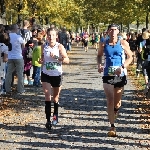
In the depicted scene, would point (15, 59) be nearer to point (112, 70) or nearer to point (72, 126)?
point (72, 126)

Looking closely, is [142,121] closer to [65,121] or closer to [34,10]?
[65,121]

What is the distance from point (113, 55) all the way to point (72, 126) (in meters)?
1.77

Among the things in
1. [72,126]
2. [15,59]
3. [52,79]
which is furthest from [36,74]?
[52,79]

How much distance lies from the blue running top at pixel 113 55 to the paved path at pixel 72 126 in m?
1.19

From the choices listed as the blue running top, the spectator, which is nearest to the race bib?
the blue running top

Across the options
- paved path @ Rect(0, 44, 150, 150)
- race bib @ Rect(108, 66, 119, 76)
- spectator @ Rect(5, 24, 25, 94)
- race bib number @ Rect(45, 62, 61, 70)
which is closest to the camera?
paved path @ Rect(0, 44, 150, 150)

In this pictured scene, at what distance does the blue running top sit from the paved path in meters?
1.19

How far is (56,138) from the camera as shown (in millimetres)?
7926

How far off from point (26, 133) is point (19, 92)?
4896 millimetres

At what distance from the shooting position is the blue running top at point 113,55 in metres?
7.98

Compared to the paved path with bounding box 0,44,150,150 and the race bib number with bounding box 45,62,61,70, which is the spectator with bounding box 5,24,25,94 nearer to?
the paved path with bounding box 0,44,150,150

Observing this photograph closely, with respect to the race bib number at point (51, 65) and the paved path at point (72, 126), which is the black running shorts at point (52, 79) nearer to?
the race bib number at point (51, 65)

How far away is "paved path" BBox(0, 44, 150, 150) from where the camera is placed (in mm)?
7539

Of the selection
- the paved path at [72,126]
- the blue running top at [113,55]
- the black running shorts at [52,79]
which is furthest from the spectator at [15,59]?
the blue running top at [113,55]
